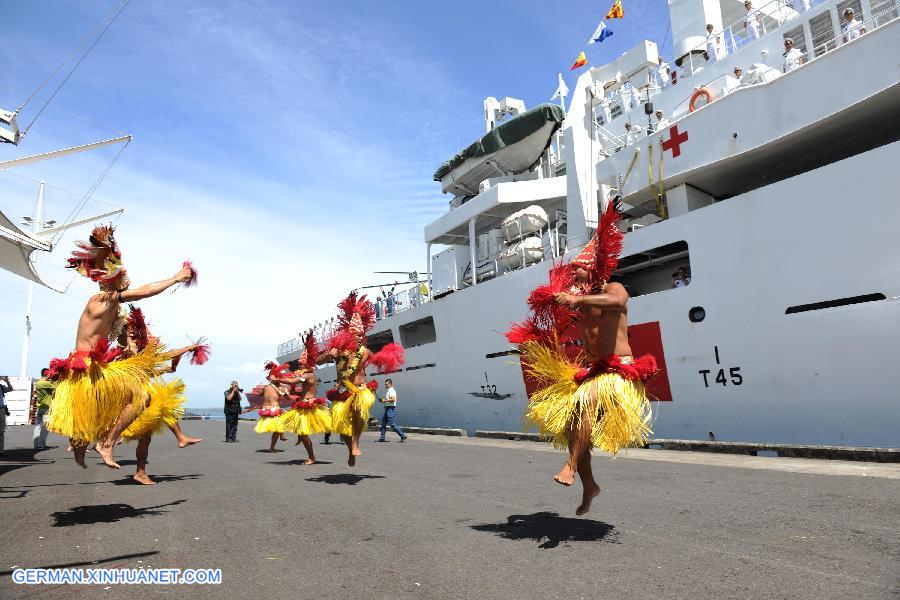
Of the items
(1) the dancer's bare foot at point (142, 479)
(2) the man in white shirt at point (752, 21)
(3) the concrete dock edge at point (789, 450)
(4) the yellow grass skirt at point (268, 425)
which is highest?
(2) the man in white shirt at point (752, 21)

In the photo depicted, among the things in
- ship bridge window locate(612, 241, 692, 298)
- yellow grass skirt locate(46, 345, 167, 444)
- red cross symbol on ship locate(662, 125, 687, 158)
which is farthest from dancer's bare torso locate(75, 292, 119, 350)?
red cross symbol on ship locate(662, 125, 687, 158)

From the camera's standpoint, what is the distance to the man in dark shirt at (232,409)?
15.2 meters

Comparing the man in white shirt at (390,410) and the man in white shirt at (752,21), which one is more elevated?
the man in white shirt at (752,21)

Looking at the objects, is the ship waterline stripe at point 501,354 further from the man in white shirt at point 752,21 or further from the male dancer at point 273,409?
the man in white shirt at point 752,21

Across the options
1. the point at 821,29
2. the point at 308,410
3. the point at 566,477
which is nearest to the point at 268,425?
the point at 308,410

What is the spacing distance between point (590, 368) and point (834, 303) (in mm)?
6273

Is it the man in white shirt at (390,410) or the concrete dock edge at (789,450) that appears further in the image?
the man in white shirt at (390,410)

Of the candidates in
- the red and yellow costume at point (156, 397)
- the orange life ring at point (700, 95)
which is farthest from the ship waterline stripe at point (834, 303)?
the red and yellow costume at point (156, 397)

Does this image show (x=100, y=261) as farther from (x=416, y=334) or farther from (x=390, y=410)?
(x=416, y=334)

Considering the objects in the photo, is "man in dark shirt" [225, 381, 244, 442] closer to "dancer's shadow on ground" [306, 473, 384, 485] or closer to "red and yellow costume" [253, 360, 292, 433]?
"red and yellow costume" [253, 360, 292, 433]

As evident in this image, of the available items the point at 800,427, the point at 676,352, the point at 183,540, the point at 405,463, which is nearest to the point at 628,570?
the point at 183,540

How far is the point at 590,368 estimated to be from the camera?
4.19 m

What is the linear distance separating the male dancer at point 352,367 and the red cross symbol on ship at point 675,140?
7.35 m

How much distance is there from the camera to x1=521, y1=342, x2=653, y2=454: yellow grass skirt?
3.95 metres
